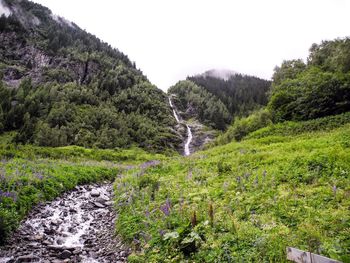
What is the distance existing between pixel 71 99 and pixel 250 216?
116900 millimetres

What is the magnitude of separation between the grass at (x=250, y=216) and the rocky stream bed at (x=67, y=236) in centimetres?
77

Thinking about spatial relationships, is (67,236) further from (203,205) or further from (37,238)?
(203,205)

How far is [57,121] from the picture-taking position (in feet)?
301

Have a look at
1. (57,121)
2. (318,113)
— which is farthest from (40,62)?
(318,113)

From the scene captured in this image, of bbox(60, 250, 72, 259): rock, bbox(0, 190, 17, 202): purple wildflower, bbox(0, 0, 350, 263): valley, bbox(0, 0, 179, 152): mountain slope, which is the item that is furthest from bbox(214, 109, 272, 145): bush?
bbox(0, 0, 179, 152): mountain slope

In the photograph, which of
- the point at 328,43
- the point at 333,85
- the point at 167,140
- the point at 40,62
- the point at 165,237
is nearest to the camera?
the point at 165,237

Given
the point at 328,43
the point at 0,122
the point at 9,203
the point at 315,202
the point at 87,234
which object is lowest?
the point at 87,234

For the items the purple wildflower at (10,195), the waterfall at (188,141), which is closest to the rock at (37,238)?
the purple wildflower at (10,195)

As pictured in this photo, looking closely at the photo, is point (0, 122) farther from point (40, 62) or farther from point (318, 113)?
point (40, 62)

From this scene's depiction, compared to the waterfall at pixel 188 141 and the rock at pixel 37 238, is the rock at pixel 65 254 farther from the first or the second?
the waterfall at pixel 188 141

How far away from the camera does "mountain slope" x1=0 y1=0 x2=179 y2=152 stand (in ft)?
280

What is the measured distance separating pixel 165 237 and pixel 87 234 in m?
5.03

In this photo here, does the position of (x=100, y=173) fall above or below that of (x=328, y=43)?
below

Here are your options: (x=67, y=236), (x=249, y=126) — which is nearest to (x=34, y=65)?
(x=249, y=126)
